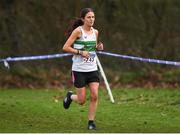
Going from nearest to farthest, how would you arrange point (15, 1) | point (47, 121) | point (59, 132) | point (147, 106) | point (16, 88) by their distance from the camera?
point (59, 132) < point (47, 121) < point (147, 106) < point (16, 88) < point (15, 1)

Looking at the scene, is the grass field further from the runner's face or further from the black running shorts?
the runner's face

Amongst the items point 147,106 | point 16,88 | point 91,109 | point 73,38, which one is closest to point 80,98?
point 91,109

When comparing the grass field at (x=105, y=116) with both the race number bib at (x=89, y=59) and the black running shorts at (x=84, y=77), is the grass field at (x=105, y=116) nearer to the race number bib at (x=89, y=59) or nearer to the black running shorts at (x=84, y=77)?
the black running shorts at (x=84, y=77)

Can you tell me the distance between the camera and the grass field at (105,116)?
11423 millimetres

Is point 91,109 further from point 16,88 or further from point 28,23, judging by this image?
point 28,23

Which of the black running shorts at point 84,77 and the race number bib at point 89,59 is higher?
the race number bib at point 89,59

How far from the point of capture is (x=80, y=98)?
1167 cm

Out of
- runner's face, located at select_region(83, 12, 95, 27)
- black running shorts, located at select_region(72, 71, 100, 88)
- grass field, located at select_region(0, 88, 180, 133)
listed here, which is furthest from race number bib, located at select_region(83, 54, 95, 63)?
grass field, located at select_region(0, 88, 180, 133)

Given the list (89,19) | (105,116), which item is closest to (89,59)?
(89,19)

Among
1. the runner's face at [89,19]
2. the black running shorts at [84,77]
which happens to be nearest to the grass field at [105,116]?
the black running shorts at [84,77]

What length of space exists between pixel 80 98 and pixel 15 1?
14.6 meters

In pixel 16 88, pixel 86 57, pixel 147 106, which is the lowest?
pixel 16 88

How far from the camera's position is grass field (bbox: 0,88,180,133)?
11423 millimetres

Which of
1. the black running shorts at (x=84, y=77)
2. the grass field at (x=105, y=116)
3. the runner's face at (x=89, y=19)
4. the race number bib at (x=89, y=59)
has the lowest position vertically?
the grass field at (x=105, y=116)
